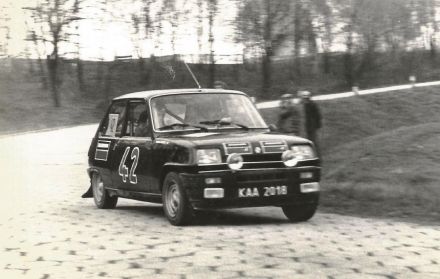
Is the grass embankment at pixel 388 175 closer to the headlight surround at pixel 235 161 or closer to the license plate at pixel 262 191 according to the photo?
the license plate at pixel 262 191

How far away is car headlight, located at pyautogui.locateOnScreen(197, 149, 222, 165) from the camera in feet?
27.2

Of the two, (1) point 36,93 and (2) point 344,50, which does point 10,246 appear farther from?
(2) point 344,50

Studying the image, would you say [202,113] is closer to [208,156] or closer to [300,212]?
[208,156]

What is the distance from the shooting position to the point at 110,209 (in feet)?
36.2

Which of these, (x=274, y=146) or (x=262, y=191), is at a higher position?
(x=274, y=146)

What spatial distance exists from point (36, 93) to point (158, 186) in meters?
41.5

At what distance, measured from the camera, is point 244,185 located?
8.38m

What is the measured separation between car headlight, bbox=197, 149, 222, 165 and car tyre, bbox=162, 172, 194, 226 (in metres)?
0.38

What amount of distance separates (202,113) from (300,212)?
176 centimetres

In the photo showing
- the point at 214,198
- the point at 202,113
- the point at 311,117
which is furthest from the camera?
the point at 311,117

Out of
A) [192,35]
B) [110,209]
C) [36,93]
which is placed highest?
[192,35]

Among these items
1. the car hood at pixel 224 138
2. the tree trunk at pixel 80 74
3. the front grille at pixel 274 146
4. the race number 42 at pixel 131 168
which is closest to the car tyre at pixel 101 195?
the race number 42 at pixel 131 168

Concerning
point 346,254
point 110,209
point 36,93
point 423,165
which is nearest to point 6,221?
point 110,209

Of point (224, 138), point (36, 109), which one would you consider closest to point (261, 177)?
point (224, 138)
